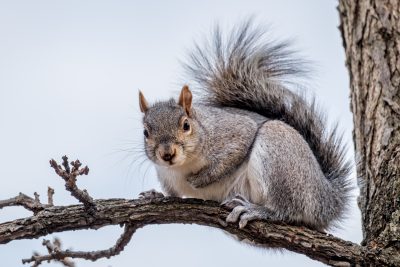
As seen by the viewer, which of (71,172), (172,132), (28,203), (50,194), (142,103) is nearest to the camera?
(71,172)

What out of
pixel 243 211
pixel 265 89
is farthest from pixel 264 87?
pixel 243 211

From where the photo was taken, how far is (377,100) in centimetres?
230

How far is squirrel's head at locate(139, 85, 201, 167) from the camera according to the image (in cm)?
264

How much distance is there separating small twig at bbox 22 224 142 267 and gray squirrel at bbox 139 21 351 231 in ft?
1.13

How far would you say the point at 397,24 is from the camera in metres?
2.22

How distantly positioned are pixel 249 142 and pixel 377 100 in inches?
→ 28.5

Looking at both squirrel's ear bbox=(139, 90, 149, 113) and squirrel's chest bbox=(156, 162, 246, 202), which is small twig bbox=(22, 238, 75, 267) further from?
squirrel's ear bbox=(139, 90, 149, 113)

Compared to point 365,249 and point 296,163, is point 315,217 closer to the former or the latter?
point 296,163

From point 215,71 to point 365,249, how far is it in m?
1.34

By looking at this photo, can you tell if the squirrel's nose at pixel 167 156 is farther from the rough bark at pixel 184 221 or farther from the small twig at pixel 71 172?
the small twig at pixel 71 172

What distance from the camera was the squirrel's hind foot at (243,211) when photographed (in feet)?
8.20

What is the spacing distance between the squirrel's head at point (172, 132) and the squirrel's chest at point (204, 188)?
10 cm

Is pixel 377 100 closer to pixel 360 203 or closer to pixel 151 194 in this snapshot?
pixel 360 203

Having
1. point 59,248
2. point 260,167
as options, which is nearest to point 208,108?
Answer: point 260,167
